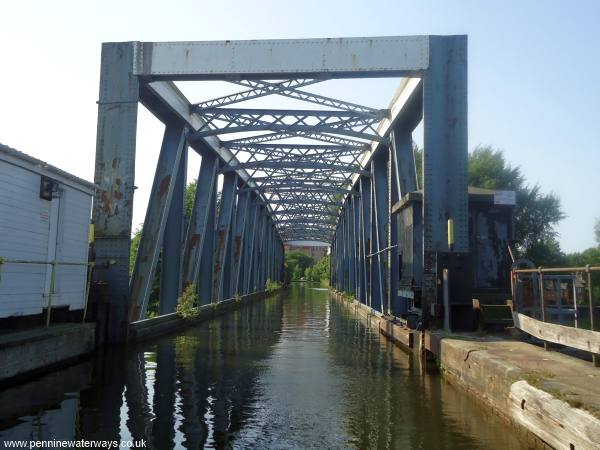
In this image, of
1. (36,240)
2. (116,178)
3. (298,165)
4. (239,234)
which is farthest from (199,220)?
(239,234)

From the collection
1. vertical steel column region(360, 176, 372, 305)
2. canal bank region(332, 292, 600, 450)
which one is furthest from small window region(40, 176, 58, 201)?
vertical steel column region(360, 176, 372, 305)

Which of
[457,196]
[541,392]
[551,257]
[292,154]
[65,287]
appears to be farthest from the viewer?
[551,257]

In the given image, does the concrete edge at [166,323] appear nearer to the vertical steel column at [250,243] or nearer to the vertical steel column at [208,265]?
the vertical steel column at [208,265]

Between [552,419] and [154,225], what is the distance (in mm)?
11231

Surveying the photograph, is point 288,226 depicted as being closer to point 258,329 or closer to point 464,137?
point 258,329

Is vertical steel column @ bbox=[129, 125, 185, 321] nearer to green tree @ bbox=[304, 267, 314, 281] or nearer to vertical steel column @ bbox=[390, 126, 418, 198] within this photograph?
vertical steel column @ bbox=[390, 126, 418, 198]

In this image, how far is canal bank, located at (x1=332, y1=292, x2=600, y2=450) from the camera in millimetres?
4508

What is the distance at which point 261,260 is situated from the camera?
44375 mm

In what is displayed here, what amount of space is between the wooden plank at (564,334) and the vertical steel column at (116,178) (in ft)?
27.2

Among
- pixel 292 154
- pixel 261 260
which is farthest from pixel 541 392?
pixel 261 260

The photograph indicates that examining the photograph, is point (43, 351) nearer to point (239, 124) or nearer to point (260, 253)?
point (239, 124)

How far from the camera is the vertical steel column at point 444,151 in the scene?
1201 centimetres

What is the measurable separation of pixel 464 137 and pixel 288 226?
4615cm

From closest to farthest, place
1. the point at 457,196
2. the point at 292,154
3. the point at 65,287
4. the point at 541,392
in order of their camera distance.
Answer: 1. the point at 541,392
2. the point at 65,287
3. the point at 457,196
4. the point at 292,154
